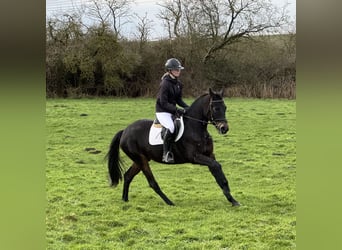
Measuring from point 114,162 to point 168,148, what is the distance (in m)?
0.26

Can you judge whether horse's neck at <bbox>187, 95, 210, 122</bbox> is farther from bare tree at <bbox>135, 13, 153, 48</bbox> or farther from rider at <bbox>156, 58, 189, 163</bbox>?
bare tree at <bbox>135, 13, 153, 48</bbox>

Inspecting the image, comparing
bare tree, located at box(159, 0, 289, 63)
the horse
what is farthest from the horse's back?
bare tree, located at box(159, 0, 289, 63)

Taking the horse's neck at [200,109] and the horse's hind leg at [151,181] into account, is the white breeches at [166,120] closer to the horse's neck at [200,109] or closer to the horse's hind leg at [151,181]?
the horse's neck at [200,109]

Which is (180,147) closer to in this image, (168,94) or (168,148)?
(168,148)

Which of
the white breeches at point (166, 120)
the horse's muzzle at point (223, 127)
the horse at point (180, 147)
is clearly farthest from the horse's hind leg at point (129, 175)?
→ the horse's muzzle at point (223, 127)

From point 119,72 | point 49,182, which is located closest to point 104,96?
point 119,72

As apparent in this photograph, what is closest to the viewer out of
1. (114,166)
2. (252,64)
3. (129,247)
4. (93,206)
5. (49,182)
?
(252,64)

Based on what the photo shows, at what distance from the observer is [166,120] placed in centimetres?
174

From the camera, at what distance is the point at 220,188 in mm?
1578

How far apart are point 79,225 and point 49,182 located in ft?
0.63

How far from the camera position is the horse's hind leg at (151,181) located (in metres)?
1.66

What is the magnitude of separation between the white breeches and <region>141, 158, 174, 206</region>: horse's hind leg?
0.64 ft
